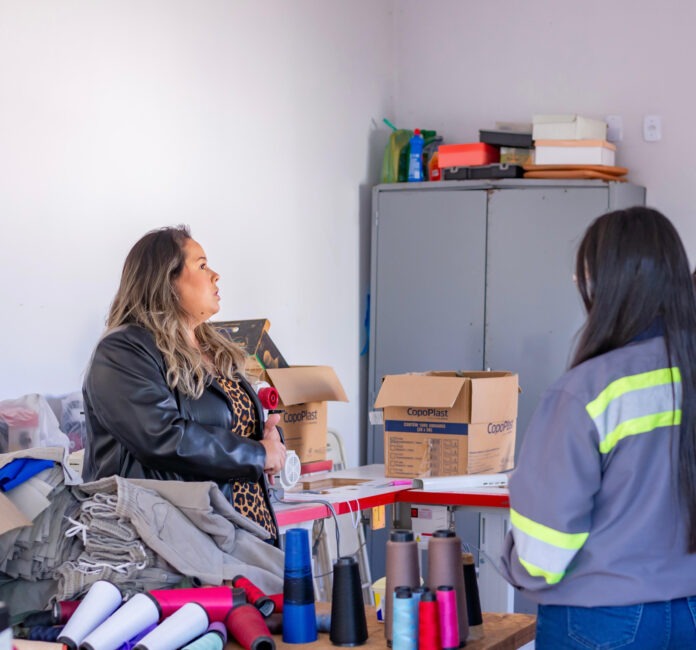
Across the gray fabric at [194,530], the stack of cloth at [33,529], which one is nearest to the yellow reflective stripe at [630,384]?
the gray fabric at [194,530]

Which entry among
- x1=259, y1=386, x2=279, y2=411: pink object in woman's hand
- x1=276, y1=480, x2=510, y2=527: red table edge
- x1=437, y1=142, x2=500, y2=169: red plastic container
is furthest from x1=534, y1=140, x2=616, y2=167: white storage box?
x1=259, y1=386, x2=279, y2=411: pink object in woman's hand

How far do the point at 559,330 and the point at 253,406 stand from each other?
8.03 ft

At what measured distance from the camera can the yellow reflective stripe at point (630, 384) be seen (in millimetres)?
1700

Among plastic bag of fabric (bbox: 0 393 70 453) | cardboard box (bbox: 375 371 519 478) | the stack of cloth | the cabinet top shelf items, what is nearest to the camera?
the stack of cloth

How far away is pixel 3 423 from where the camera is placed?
10.3 feet

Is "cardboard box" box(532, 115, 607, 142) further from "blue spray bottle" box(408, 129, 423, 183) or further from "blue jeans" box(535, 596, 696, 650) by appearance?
"blue jeans" box(535, 596, 696, 650)

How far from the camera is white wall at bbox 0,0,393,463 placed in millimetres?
3559

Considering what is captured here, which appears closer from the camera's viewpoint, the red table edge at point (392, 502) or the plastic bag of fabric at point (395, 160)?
the red table edge at point (392, 502)

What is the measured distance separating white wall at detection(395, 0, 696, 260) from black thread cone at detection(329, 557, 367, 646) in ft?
12.1

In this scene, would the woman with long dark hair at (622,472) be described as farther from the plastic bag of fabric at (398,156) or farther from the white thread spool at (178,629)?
the plastic bag of fabric at (398,156)

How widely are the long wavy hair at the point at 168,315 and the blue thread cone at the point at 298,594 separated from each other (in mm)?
799

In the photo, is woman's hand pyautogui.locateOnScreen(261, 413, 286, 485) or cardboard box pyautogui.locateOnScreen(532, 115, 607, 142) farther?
cardboard box pyautogui.locateOnScreen(532, 115, 607, 142)

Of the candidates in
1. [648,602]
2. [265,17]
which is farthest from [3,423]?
[265,17]

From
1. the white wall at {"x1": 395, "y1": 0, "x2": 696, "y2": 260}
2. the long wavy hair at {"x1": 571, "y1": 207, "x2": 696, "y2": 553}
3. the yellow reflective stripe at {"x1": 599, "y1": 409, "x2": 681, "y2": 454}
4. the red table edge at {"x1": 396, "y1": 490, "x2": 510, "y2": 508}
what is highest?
the white wall at {"x1": 395, "y1": 0, "x2": 696, "y2": 260}
